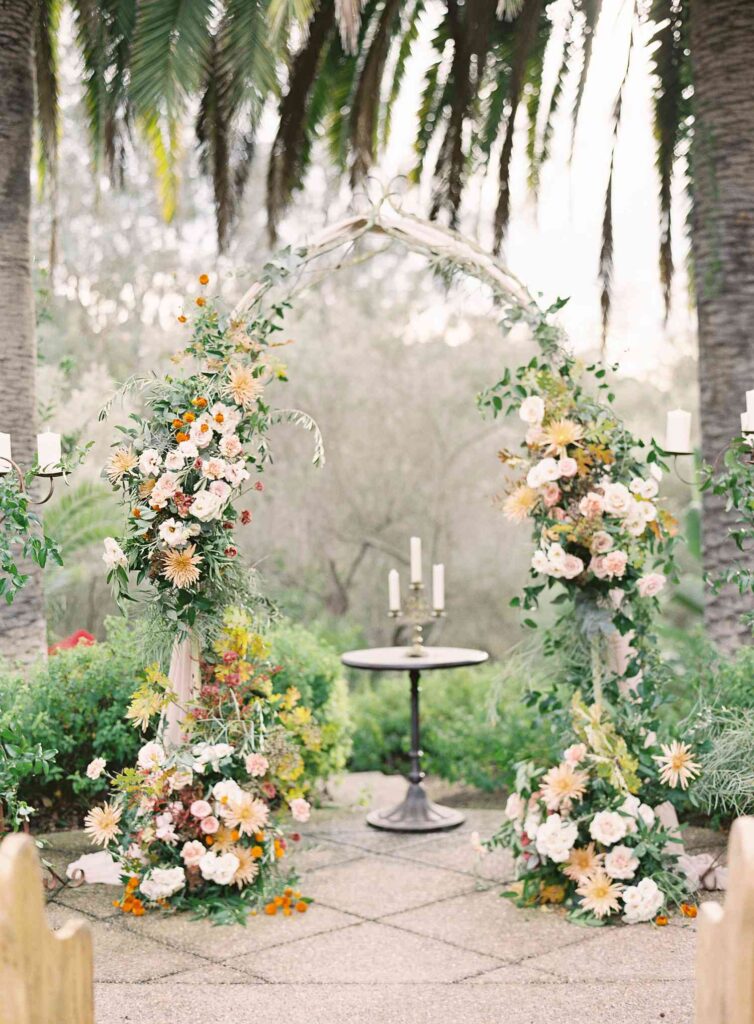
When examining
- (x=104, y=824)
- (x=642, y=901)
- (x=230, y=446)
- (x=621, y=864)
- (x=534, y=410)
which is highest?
(x=534, y=410)

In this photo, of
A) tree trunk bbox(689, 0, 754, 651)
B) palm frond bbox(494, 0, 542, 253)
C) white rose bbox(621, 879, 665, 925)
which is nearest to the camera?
white rose bbox(621, 879, 665, 925)

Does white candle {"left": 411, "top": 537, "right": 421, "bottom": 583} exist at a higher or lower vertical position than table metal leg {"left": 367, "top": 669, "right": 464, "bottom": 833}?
higher

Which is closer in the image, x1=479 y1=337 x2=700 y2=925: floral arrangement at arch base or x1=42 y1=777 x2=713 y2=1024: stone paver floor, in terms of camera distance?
x1=42 y1=777 x2=713 y2=1024: stone paver floor

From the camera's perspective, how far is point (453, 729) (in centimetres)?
721

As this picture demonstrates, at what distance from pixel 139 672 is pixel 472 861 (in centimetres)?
178

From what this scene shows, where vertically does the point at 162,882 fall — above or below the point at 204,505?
below

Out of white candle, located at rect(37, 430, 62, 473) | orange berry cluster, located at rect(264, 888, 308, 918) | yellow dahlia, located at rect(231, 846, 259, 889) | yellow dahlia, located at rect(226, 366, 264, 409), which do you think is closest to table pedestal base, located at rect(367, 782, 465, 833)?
orange berry cluster, located at rect(264, 888, 308, 918)

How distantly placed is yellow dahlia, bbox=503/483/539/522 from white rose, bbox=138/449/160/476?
136 cm

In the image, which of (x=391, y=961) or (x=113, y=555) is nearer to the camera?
(x=391, y=961)

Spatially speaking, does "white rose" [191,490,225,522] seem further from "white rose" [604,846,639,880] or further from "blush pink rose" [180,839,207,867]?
"white rose" [604,846,639,880]

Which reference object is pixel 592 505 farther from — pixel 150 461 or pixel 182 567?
pixel 150 461

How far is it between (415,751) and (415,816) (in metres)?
0.39

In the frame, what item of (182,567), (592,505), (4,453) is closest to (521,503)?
(592,505)

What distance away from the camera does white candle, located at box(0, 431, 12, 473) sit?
159 inches
